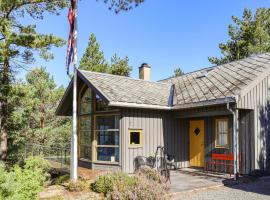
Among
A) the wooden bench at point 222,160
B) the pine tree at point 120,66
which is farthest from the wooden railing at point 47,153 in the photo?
the pine tree at point 120,66

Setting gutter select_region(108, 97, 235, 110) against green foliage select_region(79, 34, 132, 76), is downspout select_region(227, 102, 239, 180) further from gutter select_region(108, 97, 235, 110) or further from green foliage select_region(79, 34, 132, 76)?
green foliage select_region(79, 34, 132, 76)

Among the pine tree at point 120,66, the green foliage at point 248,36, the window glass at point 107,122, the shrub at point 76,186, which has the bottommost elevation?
the shrub at point 76,186

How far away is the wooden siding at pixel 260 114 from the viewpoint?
1209 cm

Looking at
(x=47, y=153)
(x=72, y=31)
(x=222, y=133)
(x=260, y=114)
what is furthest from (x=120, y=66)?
(x=72, y=31)

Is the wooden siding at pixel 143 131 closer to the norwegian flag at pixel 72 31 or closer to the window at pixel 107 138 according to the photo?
the window at pixel 107 138

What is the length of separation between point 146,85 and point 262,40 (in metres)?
22.8

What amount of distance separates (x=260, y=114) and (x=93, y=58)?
22.1m

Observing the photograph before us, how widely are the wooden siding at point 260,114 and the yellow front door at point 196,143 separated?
2713mm

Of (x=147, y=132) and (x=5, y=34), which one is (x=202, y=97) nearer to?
(x=147, y=132)

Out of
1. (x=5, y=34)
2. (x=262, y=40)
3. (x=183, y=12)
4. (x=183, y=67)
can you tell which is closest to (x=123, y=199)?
(x=5, y=34)

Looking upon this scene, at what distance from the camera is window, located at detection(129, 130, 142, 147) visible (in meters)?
13.2

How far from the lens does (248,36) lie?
33719 millimetres

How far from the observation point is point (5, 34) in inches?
539

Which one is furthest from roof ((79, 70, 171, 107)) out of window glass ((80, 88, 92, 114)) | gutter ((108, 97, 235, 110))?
window glass ((80, 88, 92, 114))
